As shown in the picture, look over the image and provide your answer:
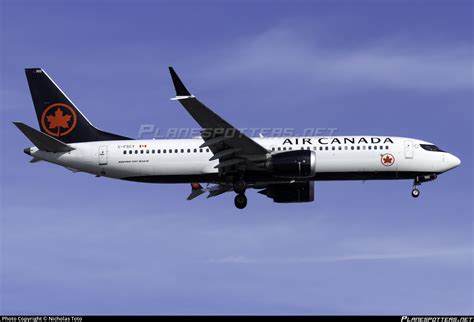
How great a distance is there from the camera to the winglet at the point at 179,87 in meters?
54.2

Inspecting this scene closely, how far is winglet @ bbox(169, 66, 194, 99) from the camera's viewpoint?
54250 mm


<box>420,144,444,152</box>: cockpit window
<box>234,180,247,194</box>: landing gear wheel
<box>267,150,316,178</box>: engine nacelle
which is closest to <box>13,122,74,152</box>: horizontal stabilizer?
<box>234,180,247,194</box>: landing gear wheel

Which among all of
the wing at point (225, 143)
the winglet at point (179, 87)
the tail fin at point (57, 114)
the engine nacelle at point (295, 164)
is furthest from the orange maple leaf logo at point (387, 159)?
the tail fin at point (57, 114)

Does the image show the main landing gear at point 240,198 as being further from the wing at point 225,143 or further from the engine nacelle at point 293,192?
the engine nacelle at point 293,192

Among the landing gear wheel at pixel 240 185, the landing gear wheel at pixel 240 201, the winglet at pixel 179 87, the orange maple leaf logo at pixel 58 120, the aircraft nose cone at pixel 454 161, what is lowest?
the landing gear wheel at pixel 240 201

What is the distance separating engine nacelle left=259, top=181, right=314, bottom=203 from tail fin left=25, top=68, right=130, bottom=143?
1161 centimetres

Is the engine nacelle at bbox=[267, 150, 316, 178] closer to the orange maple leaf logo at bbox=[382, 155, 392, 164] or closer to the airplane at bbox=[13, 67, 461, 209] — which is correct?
the airplane at bbox=[13, 67, 461, 209]

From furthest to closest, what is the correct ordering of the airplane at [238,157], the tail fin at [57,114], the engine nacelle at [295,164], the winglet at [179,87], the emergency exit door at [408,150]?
1. the tail fin at [57,114]
2. the emergency exit door at [408,150]
3. the airplane at [238,157]
4. the engine nacelle at [295,164]
5. the winglet at [179,87]

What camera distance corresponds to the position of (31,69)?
69625 mm

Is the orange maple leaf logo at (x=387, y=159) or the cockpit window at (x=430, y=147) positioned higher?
the cockpit window at (x=430, y=147)

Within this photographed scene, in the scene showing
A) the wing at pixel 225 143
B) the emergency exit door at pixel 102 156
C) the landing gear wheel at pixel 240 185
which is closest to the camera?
the wing at pixel 225 143

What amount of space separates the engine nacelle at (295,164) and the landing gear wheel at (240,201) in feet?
12.4

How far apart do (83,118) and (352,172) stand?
64.7 feet

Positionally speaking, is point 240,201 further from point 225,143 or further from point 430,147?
point 430,147
